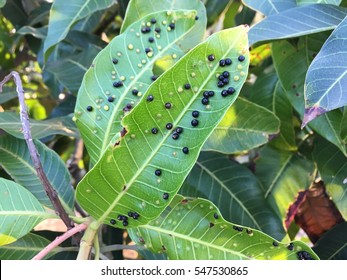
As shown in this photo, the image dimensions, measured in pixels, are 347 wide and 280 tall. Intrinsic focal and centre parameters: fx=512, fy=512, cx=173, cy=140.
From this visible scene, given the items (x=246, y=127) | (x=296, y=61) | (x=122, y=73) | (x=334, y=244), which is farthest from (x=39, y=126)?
(x=334, y=244)

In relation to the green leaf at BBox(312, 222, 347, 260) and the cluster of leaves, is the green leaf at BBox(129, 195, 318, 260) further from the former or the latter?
the green leaf at BBox(312, 222, 347, 260)

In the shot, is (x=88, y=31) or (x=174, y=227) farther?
(x=88, y=31)

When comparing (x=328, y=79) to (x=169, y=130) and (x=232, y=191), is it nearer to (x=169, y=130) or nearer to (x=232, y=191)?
(x=169, y=130)

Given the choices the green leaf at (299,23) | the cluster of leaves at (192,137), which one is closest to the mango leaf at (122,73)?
the cluster of leaves at (192,137)

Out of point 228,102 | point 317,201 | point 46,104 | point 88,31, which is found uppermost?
point 228,102

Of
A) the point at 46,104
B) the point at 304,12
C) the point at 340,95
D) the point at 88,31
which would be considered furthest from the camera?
the point at 46,104

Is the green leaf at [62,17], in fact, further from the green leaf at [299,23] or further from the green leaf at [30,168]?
the green leaf at [299,23]
